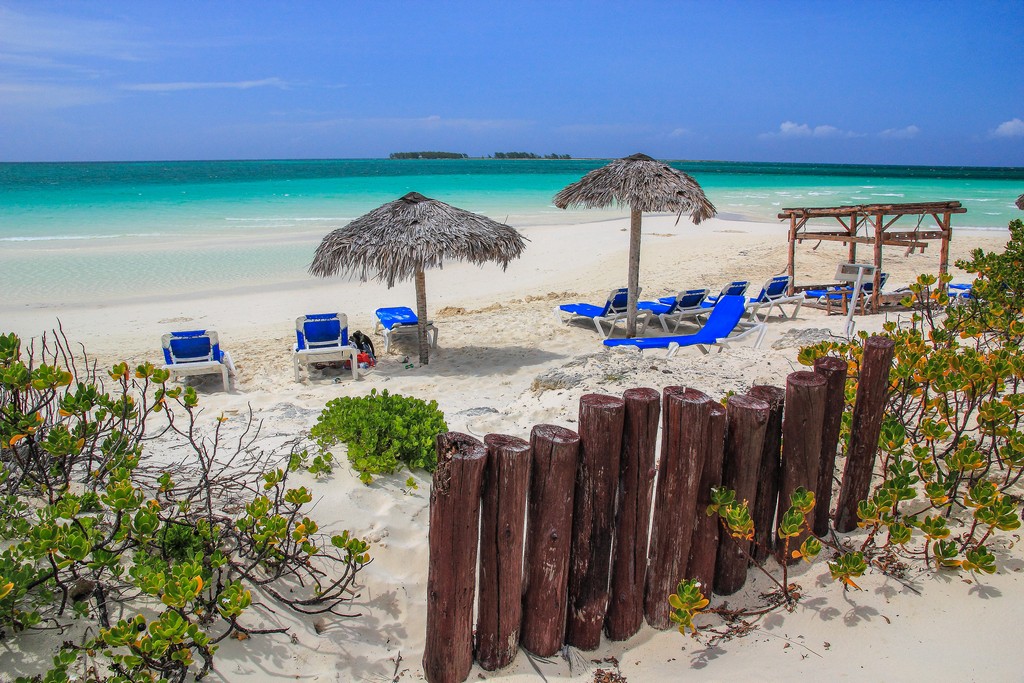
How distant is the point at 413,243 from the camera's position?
291 inches

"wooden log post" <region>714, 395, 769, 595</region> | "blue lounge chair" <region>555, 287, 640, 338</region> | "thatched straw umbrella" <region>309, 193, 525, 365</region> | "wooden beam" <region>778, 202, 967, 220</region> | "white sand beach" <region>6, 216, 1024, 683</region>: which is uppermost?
"wooden beam" <region>778, 202, 967, 220</region>

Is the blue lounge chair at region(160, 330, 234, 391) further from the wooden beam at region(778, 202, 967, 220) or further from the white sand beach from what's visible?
the wooden beam at region(778, 202, 967, 220)

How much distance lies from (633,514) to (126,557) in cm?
195

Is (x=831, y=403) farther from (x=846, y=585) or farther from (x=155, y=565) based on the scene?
(x=155, y=565)

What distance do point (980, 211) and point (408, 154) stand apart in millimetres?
Result: 134413

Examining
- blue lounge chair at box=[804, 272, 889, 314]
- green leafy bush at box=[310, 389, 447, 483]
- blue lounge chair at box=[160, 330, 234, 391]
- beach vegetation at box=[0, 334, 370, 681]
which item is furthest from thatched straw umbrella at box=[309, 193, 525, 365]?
blue lounge chair at box=[804, 272, 889, 314]

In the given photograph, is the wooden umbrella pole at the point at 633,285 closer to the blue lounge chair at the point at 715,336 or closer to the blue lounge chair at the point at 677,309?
the blue lounge chair at the point at 677,309

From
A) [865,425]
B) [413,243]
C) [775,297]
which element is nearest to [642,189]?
[775,297]

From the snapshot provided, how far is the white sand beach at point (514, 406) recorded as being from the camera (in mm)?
2336

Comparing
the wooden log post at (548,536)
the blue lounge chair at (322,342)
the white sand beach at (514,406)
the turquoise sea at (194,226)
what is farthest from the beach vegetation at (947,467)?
the turquoise sea at (194,226)

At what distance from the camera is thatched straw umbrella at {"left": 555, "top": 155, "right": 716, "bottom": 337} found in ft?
28.2

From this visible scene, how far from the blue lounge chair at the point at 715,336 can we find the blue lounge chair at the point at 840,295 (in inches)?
105

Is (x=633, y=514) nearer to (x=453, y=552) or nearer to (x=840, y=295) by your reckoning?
(x=453, y=552)

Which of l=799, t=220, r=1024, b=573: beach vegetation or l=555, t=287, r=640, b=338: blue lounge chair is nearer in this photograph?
l=799, t=220, r=1024, b=573: beach vegetation
